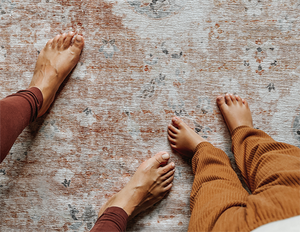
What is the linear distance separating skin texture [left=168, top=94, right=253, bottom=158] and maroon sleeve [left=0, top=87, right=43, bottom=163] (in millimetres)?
585

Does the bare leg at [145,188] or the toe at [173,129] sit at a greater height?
the toe at [173,129]

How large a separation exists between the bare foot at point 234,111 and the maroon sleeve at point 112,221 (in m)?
0.60

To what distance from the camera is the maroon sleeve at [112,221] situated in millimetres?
726

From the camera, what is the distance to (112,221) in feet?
2.52

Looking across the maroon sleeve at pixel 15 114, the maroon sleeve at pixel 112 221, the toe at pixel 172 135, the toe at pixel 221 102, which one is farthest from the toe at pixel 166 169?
the maroon sleeve at pixel 15 114

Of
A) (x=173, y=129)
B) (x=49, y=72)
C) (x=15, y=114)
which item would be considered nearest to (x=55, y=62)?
(x=49, y=72)

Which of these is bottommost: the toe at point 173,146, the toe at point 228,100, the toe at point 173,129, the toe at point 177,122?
the toe at point 173,146

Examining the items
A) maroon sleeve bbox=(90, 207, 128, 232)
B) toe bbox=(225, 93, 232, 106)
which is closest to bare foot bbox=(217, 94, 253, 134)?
toe bbox=(225, 93, 232, 106)

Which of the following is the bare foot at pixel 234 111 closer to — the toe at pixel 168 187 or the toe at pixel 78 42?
the toe at pixel 168 187

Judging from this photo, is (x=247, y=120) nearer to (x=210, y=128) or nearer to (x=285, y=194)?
(x=210, y=128)

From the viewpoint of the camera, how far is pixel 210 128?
91 centimetres

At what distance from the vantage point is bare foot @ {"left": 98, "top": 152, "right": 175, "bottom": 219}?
848 mm

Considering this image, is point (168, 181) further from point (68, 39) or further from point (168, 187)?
point (68, 39)

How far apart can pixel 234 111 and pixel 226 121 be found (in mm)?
62
